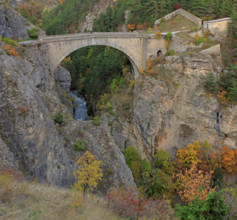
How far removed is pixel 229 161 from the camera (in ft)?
98.3

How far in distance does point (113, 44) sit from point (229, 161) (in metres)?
24.6

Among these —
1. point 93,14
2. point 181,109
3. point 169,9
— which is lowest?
point 181,109

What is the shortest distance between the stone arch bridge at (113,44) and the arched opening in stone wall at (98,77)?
1.54m

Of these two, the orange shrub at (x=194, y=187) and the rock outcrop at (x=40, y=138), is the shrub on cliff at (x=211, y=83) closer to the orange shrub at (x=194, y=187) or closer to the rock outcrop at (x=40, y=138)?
Answer: the orange shrub at (x=194, y=187)

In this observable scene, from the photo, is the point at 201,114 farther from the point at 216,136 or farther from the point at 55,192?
the point at 55,192

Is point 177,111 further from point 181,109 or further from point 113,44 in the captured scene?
point 113,44

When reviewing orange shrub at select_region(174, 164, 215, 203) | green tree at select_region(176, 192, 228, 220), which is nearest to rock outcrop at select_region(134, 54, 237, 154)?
orange shrub at select_region(174, 164, 215, 203)

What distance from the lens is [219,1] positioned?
128 ft

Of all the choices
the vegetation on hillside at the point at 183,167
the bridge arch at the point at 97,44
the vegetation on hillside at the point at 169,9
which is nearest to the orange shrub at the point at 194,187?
the vegetation on hillside at the point at 183,167

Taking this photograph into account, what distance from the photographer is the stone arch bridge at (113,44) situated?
1148 inches

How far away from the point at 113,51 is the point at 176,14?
14.6 metres

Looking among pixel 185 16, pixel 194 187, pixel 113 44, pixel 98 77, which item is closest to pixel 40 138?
pixel 194 187

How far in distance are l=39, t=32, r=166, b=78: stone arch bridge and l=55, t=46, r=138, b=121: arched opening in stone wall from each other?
1.54 metres

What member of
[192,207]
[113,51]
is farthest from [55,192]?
[113,51]
